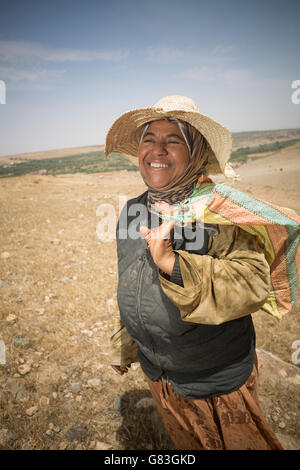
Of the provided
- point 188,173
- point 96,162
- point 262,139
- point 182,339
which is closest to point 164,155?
point 188,173

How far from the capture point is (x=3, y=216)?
281 inches

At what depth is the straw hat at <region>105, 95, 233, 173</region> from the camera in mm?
1297

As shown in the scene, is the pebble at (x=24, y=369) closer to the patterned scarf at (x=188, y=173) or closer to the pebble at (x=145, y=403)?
the pebble at (x=145, y=403)

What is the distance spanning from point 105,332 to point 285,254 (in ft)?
9.57

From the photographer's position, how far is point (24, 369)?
2.68 meters

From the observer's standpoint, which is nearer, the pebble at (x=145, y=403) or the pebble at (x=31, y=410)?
the pebble at (x=31, y=410)

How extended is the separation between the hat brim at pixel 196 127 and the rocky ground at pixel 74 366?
2.42 metres

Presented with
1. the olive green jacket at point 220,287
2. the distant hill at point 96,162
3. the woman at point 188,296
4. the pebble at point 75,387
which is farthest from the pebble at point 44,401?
the distant hill at point 96,162

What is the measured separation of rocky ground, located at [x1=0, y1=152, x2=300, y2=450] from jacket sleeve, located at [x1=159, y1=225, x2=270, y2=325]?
6.32 feet

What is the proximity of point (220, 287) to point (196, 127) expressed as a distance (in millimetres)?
925

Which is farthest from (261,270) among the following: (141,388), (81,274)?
(81,274)

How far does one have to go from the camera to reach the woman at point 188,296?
978 millimetres

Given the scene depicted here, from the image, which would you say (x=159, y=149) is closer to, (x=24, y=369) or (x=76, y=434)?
(x=76, y=434)
